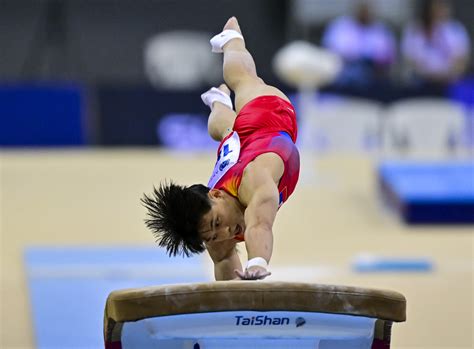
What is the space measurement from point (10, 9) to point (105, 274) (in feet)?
23.5

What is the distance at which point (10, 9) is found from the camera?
42.5 feet

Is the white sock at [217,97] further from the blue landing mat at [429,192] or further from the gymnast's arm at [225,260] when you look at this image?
the blue landing mat at [429,192]

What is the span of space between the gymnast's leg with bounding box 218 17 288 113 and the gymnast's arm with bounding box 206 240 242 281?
544mm

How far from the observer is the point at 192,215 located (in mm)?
3596

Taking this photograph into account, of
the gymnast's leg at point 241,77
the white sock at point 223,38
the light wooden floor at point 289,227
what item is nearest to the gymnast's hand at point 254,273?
the gymnast's leg at point 241,77

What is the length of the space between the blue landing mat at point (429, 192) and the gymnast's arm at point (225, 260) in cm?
408

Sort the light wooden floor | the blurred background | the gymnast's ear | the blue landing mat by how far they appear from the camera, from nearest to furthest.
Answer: the gymnast's ear, the light wooden floor, the blurred background, the blue landing mat

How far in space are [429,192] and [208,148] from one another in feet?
9.30

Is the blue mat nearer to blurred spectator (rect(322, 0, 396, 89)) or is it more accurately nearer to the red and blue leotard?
the red and blue leotard

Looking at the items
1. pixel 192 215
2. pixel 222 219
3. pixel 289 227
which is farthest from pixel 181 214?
pixel 289 227

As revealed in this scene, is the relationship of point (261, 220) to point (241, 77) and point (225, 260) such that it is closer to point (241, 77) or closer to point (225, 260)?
point (225, 260)

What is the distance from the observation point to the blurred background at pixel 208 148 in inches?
254

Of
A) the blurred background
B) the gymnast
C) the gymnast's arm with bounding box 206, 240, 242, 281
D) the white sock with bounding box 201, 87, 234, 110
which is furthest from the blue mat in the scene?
the gymnast

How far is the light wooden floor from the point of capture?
19.3ft
